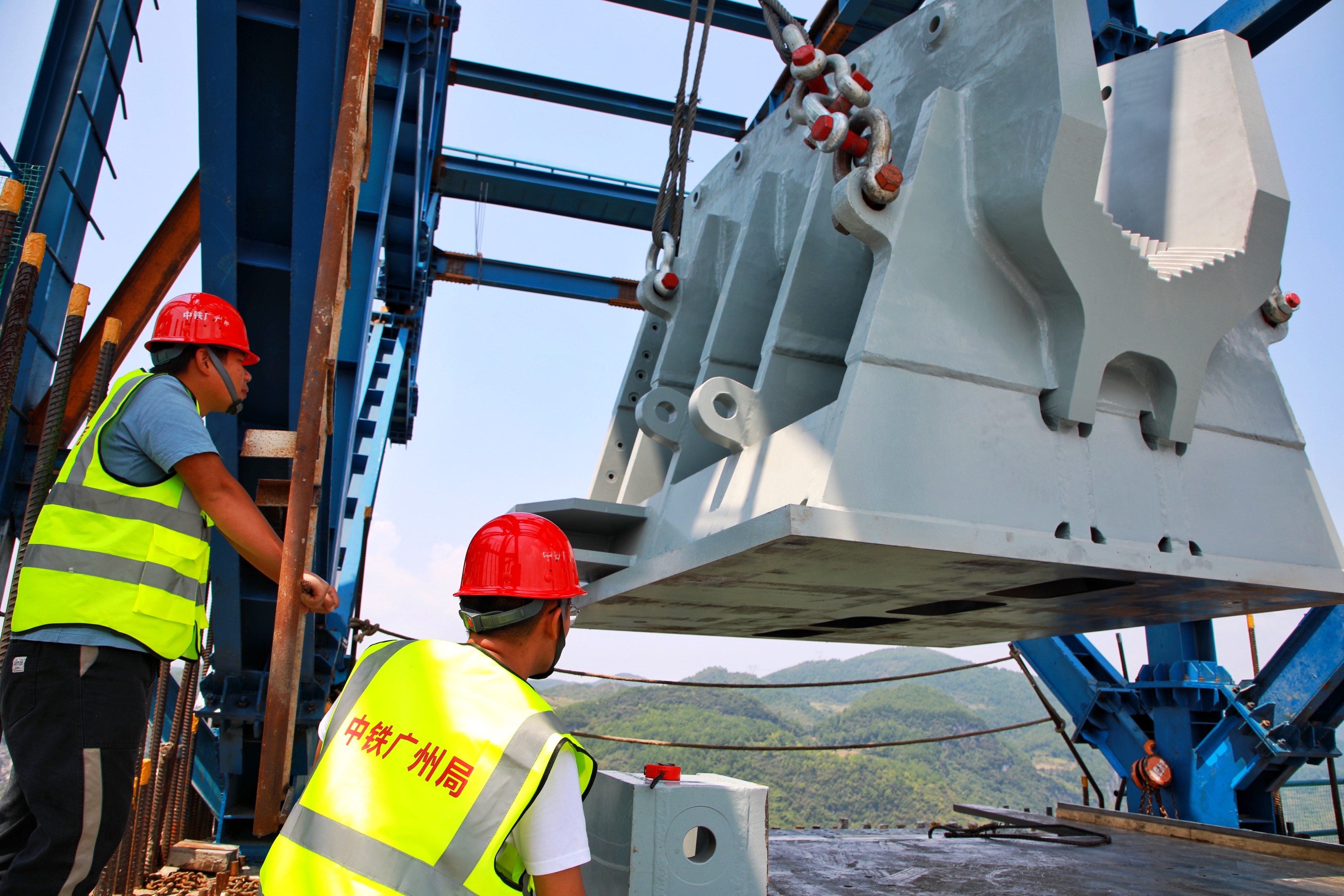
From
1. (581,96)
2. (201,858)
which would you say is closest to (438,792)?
(201,858)

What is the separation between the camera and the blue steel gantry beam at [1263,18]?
6402 mm

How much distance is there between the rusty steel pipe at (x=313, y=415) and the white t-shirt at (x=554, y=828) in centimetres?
119

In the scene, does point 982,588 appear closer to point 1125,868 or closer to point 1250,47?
point 1125,868

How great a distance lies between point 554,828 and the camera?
1356 mm

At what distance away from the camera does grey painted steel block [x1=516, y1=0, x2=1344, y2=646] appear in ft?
10.4

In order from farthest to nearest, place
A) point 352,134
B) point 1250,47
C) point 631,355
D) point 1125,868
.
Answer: point 1250,47 < point 631,355 < point 1125,868 < point 352,134

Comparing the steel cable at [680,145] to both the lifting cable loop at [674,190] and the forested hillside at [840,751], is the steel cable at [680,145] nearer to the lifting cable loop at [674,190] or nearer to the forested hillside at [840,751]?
the lifting cable loop at [674,190]

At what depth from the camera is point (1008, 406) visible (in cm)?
335

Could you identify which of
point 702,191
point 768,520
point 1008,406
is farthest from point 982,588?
point 702,191

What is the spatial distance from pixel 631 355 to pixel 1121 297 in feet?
10.3

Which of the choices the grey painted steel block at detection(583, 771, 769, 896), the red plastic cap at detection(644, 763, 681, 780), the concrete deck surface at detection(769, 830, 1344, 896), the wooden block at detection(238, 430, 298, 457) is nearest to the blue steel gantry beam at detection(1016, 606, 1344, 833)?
the concrete deck surface at detection(769, 830, 1344, 896)

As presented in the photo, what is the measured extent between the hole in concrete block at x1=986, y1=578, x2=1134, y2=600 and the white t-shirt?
272cm

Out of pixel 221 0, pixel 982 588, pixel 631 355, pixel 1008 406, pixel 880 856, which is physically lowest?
pixel 880 856

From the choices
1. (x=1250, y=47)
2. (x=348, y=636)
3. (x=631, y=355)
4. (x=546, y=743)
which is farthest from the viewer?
(x=348, y=636)
